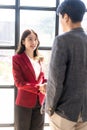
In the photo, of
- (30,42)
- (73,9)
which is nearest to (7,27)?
(30,42)

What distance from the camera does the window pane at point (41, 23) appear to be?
2.95 m

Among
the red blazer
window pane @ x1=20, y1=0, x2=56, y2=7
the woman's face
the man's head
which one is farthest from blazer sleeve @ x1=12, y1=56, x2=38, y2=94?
the man's head

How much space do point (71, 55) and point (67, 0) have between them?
0.34m

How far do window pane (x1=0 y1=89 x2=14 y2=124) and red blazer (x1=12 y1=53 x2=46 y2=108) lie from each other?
65 centimetres

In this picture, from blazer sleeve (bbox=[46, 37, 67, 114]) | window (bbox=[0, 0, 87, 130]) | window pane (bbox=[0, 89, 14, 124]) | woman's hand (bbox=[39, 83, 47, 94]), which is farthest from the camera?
window pane (bbox=[0, 89, 14, 124])

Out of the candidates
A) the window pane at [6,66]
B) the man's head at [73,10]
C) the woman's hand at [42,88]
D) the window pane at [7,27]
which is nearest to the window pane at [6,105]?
the window pane at [6,66]

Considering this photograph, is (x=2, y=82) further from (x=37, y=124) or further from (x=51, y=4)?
(x=51, y=4)

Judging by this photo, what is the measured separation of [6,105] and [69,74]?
1.80 meters

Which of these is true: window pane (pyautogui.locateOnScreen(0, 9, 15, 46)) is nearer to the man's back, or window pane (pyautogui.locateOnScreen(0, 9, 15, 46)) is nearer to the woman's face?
the woman's face

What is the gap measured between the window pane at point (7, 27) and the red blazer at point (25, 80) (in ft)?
1.87

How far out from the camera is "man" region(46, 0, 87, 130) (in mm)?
1459

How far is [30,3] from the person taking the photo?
2.91 m

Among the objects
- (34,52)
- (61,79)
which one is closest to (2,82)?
(34,52)

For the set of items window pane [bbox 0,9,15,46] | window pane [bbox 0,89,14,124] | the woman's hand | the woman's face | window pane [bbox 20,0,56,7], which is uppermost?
window pane [bbox 20,0,56,7]
